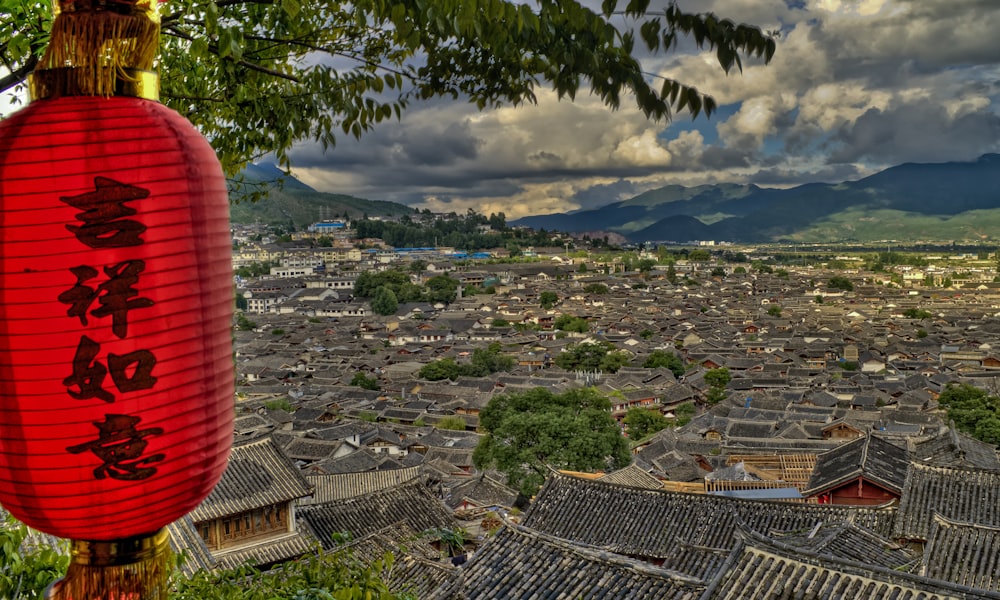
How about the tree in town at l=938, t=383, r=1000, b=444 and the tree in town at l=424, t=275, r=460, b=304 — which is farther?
the tree in town at l=424, t=275, r=460, b=304

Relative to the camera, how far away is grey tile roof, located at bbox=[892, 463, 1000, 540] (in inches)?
434

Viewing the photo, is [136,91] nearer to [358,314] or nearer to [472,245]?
[358,314]

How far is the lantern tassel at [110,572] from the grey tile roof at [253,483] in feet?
31.6

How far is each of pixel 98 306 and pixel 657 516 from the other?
430 inches

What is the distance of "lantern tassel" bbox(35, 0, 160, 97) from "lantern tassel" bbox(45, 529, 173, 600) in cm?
87

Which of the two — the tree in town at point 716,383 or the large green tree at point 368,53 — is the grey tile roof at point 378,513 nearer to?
the large green tree at point 368,53

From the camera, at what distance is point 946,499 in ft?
37.5

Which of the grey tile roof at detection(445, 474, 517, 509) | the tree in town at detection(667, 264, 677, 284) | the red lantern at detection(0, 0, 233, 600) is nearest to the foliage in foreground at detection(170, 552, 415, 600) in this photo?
the red lantern at detection(0, 0, 233, 600)

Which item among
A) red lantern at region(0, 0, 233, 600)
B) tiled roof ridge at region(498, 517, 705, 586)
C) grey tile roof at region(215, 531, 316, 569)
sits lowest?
grey tile roof at region(215, 531, 316, 569)

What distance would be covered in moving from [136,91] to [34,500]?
80 cm

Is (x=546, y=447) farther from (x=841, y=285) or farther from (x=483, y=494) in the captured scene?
(x=841, y=285)

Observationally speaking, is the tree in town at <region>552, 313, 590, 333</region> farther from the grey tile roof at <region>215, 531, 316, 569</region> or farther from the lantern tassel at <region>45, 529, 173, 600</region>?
the lantern tassel at <region>45, 529, 173, 600</region>

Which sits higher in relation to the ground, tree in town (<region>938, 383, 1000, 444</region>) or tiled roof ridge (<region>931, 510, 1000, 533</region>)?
tiled roof ridge (<region>931, 510, 1000, 533</region>)

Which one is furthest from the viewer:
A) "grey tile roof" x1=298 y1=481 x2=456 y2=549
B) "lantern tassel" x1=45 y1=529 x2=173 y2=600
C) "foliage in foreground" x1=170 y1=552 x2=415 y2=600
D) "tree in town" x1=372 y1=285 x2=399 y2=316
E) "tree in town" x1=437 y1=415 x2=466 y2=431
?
"tree in town" x1=372 y1=285 x2=399 y2=316
